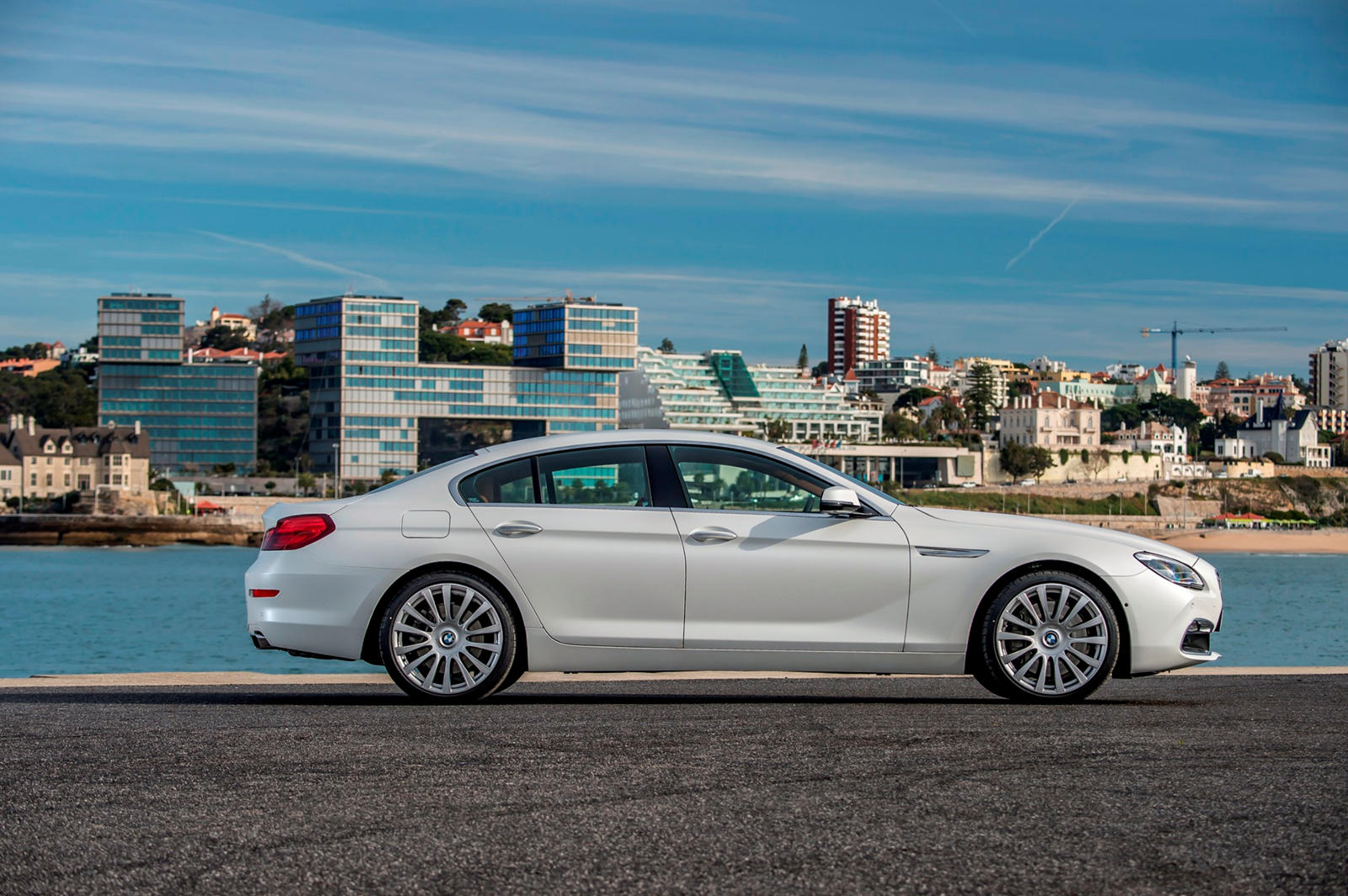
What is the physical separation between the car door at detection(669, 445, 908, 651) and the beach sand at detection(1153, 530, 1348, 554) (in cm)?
13696

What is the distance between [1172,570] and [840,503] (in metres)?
1.86

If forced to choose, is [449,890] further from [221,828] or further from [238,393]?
[238,393]

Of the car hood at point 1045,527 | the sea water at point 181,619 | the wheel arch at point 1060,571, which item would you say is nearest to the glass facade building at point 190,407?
the sea water at point 181,619

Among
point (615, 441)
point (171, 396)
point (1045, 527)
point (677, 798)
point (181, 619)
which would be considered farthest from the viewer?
point (171, 396)

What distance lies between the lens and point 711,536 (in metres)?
7.64

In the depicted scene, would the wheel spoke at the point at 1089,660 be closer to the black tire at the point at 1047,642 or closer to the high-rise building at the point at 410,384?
the black tire at the point at 1047,642

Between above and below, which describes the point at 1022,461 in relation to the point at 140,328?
below

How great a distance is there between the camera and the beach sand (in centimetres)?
13988

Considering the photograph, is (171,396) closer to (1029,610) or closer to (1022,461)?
(1022,461)

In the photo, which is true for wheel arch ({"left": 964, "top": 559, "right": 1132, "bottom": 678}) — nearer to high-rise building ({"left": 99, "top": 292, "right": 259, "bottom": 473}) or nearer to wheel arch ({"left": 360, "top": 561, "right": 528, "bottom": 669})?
wheel arch ({"left": 360, "top": 561, "right": 528, "bottom": 669})

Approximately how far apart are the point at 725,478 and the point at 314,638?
2342mm

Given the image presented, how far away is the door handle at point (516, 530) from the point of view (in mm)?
7664

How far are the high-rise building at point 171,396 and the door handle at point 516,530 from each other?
573 ft

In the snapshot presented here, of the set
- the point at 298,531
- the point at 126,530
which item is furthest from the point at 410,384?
the point at 298,531
